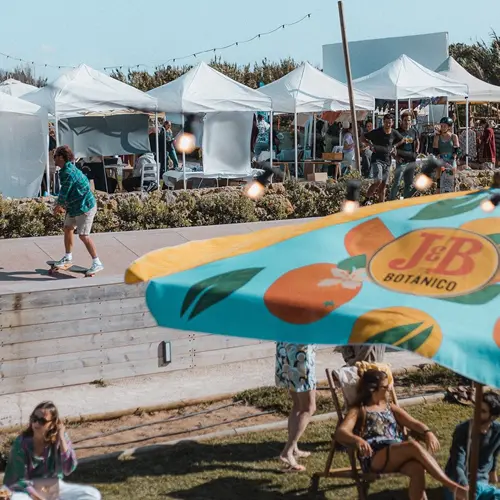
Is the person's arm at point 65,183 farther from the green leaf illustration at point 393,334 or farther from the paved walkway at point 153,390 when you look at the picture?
the green leaf illustration at point 393,334

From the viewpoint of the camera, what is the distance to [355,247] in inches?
180

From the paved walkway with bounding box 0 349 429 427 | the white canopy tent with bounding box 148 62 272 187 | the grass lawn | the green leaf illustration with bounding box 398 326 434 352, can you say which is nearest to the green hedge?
the white canopy tent with bounding box 148 62 272 187

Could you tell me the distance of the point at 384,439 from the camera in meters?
6.00

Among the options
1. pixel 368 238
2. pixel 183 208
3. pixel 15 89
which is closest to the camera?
pixel 368 238

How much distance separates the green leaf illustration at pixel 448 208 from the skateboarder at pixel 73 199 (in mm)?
6322

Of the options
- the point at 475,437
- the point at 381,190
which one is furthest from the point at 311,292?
the point at 381,190

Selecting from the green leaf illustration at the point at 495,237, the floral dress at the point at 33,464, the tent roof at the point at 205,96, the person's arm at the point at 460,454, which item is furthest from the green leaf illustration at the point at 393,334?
the tent roof at the point at 205,96

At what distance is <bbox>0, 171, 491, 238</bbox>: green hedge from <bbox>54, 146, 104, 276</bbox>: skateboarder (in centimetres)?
221

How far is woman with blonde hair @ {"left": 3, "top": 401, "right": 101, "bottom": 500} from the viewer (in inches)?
217

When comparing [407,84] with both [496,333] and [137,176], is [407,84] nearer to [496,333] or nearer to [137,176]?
[137,176]

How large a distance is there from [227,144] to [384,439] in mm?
13146

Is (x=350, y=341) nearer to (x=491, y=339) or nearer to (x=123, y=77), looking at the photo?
(x=491, y=339)

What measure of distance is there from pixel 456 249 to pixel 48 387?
5.30 metres

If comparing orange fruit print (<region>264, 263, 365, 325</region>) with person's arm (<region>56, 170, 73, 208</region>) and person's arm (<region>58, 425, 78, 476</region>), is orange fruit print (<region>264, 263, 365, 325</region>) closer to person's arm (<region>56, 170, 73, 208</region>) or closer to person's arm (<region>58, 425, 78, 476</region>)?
person's arm (<region>58, 425, 78, 476</region>)
